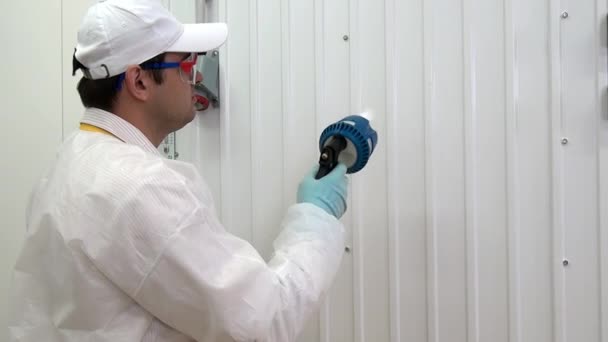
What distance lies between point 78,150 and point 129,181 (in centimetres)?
16

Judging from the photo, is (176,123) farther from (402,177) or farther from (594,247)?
(594,247)

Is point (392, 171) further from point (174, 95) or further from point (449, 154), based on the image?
point (174, 95)

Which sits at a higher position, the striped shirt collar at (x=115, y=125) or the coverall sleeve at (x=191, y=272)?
the striped shirt collar at (x=115, y=125)

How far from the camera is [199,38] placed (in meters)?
1.01

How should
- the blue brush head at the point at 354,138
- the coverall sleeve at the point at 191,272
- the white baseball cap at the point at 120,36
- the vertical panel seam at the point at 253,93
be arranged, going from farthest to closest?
the vertical panel seam at the point at 253,93
the blue brush head at the point at 354,138
the white baseball cap at the point at 120,36
the coverall sleeve at the point at 191,272

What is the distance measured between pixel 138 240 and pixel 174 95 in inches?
13.7

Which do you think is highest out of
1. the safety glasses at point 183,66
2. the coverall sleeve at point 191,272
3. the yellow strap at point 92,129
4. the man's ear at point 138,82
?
the safety glasses at point 183,66

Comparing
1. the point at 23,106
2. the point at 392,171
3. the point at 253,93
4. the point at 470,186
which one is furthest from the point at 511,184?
the point at 23,106

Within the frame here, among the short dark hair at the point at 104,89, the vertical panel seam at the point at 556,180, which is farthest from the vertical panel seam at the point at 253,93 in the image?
the vertical panel seam at the point at 556,180

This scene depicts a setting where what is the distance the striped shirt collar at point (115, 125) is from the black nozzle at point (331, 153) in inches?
14.9

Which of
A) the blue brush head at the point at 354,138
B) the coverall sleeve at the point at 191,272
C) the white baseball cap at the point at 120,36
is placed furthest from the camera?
the blue brush head at the point at 354,138

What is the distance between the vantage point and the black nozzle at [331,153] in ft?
3.54

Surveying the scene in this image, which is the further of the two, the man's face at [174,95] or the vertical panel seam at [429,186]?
the vertical panel seam at [429,186]

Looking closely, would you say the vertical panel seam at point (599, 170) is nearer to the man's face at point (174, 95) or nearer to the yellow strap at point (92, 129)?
the man's face at point (174, 95)
